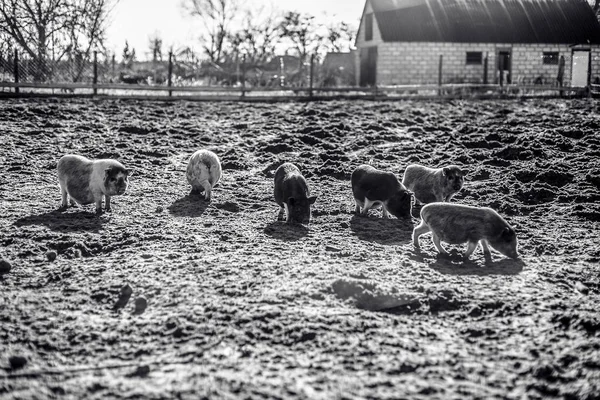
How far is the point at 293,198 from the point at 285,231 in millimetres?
467

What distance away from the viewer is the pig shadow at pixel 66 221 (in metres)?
7.40

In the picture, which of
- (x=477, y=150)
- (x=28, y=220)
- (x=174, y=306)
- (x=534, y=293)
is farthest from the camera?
(x=477, y=150)

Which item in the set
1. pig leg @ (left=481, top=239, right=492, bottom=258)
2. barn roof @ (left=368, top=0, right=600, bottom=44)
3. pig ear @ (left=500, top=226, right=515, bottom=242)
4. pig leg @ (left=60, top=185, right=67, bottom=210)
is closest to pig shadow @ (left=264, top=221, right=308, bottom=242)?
pig leg @ (left=481, top=239, right=492, bottom=258)

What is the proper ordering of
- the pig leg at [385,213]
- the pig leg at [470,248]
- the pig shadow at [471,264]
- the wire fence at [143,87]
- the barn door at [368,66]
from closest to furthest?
the pig shadow at [471,264] < the pig leg at [470,248] < the pig leg at [385,213] < the wire fence at [143,87] < the barn door at [368,66]

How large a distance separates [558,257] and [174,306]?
3618 millimetres

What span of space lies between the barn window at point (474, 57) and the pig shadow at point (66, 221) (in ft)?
90.0

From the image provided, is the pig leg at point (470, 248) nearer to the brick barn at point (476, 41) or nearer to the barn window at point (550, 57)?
the brick barn at point (476, 41)

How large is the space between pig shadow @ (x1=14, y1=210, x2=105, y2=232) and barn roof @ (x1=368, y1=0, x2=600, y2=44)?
25.4 m

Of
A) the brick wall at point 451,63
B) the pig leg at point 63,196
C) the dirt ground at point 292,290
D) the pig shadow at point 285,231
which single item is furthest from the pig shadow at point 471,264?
the brick wall at point 451,63

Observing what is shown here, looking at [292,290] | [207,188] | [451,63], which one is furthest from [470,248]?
[451,63]

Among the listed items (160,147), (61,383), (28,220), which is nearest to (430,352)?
(61,383)

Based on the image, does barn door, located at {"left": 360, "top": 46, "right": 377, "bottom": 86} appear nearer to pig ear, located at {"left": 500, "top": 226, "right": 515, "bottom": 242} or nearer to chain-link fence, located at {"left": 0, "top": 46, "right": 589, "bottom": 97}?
chain-link fence, located at {"left": 0, "top": 46, "right": 589, "bottom": 97}

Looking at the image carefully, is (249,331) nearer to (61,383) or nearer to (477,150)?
(61,383)

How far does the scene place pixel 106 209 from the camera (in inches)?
328
